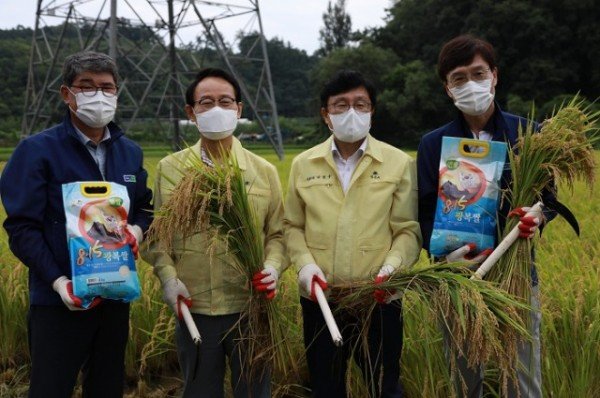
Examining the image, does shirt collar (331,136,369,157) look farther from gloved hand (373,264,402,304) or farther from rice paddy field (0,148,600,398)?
rice paddy field (0,148,600,398)

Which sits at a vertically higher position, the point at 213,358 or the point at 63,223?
the point at 63,223

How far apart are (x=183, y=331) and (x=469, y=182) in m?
1.26

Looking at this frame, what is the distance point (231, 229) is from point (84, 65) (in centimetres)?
88

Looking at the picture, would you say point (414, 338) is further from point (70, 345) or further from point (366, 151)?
point (70, 345)

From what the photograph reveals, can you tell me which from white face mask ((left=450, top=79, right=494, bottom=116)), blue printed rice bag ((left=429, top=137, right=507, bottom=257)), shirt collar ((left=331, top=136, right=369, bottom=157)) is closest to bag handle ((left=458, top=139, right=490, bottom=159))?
blue printed rice bag ((left=429, top=137, right=507, bottom=257))

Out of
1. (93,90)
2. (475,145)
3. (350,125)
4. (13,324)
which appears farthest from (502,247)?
(13,324)

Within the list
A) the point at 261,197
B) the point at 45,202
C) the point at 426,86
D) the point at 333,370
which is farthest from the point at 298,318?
the point at 426,86

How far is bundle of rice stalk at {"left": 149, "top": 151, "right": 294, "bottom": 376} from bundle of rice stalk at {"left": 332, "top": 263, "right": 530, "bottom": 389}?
334 millimetres

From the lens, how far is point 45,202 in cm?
227

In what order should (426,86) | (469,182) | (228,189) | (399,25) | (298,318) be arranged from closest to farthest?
(228,189), (469,182), (298,318), (426,86), (399,25)

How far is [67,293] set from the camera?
2.20 m

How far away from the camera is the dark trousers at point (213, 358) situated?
2420 mm

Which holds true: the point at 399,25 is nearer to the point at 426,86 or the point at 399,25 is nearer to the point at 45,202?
the point at 426,86

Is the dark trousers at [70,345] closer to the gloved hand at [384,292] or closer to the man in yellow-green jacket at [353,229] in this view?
the man in yellow-green jacket at [353,229]
